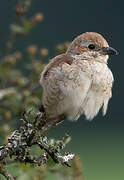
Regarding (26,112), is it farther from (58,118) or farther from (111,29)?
(111,29)

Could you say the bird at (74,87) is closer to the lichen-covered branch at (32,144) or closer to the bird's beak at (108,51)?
the bird's beak at (108,51)

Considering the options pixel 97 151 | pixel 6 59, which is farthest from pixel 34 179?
pixel 97 151

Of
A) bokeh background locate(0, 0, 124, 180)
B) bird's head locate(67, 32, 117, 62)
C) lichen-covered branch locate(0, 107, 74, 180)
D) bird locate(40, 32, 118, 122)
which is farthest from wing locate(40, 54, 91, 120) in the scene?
bokeh background locate(0, 0, 124, 180)

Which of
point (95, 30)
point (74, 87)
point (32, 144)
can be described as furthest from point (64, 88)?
point (95, 30)

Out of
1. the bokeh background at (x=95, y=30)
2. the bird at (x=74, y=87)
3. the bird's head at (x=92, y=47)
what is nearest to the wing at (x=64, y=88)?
the bird at (x=74, y=87)

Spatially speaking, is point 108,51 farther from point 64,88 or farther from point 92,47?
point 64,88
